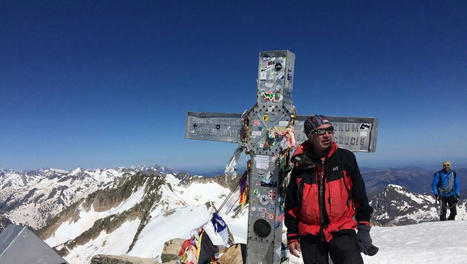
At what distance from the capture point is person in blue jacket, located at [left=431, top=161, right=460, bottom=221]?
11842 millimetres

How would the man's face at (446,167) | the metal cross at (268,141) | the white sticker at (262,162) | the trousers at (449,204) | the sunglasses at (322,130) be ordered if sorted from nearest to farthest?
the sunglasses at (322,130), the metal cross at (268,141), the white sticker at (262,162), the man's face at (446,167), the trousers at (449,204)

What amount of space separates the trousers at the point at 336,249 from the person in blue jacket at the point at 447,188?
34.0 feet

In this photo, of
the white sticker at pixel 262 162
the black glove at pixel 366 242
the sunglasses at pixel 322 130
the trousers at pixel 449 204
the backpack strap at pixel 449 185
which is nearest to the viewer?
the black glove at pixel 366 242

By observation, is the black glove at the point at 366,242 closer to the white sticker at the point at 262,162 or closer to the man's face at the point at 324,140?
the man's face at the point at 324,140

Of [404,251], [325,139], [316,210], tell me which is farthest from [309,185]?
[404,251]

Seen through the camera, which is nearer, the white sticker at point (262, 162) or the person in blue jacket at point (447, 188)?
the white sticker at point (262, 162)

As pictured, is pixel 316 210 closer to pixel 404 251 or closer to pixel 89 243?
pixel 404 251

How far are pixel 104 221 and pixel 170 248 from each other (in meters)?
49.9

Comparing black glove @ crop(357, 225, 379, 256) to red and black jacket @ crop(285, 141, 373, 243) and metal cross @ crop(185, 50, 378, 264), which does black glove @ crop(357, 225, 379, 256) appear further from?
metal cross @ crop(185, 50, 378, 264)

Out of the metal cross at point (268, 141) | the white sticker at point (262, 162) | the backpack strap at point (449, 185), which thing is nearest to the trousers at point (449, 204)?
the backpack strap at point (449, 185)

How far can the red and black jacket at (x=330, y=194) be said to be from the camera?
12.6 ft

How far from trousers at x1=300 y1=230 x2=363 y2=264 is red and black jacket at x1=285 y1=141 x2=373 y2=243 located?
100 millimetres

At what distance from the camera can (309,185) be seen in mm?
3986

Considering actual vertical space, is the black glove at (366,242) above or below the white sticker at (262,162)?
below
